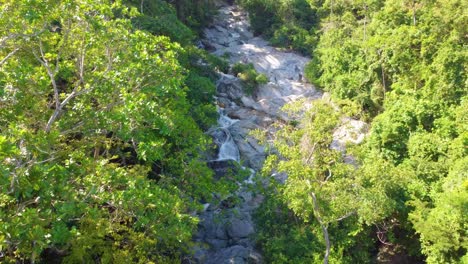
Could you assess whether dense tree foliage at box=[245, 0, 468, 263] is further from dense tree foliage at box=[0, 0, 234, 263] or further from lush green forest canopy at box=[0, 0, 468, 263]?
dense tree foliage at box=[0, 0, 234, 263]

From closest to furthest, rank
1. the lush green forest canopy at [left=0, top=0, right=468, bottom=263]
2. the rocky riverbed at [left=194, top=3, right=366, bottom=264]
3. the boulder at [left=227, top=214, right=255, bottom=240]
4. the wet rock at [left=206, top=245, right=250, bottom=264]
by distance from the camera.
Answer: the lush green forest canopy at [left=0, top=0, right=468, bottom=263] → the wet rock at [left=206, top=245, right=250, bottom=264] → the rocky riverbed at [left=194, top=3, right=366, bottom=264] → the boulder at [left=227, top=214, right=255, bottom=240]

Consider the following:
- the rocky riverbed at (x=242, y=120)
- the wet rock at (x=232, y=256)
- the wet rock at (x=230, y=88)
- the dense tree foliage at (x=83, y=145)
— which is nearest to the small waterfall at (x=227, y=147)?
the rocky riverbed at (x=242, y=120)

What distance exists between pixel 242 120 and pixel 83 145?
45.1ft

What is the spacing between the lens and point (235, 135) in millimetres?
21703

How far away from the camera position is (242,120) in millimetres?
23312

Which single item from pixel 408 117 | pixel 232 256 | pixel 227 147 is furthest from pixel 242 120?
pixel 232 256

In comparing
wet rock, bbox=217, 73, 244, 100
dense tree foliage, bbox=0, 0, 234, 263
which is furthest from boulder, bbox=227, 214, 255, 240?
wet rock, bbox=217, 73, 244, 100

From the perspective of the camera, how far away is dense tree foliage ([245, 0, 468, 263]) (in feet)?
42.2

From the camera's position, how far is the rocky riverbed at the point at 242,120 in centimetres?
1513

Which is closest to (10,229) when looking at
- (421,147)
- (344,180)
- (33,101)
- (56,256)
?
(33,101)

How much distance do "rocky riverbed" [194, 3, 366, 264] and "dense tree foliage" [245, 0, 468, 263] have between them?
1.31 metres

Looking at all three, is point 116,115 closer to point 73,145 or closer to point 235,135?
point 73,145

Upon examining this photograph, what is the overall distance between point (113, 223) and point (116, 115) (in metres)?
2.80

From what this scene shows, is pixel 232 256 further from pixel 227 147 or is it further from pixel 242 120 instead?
pixel 242 120
